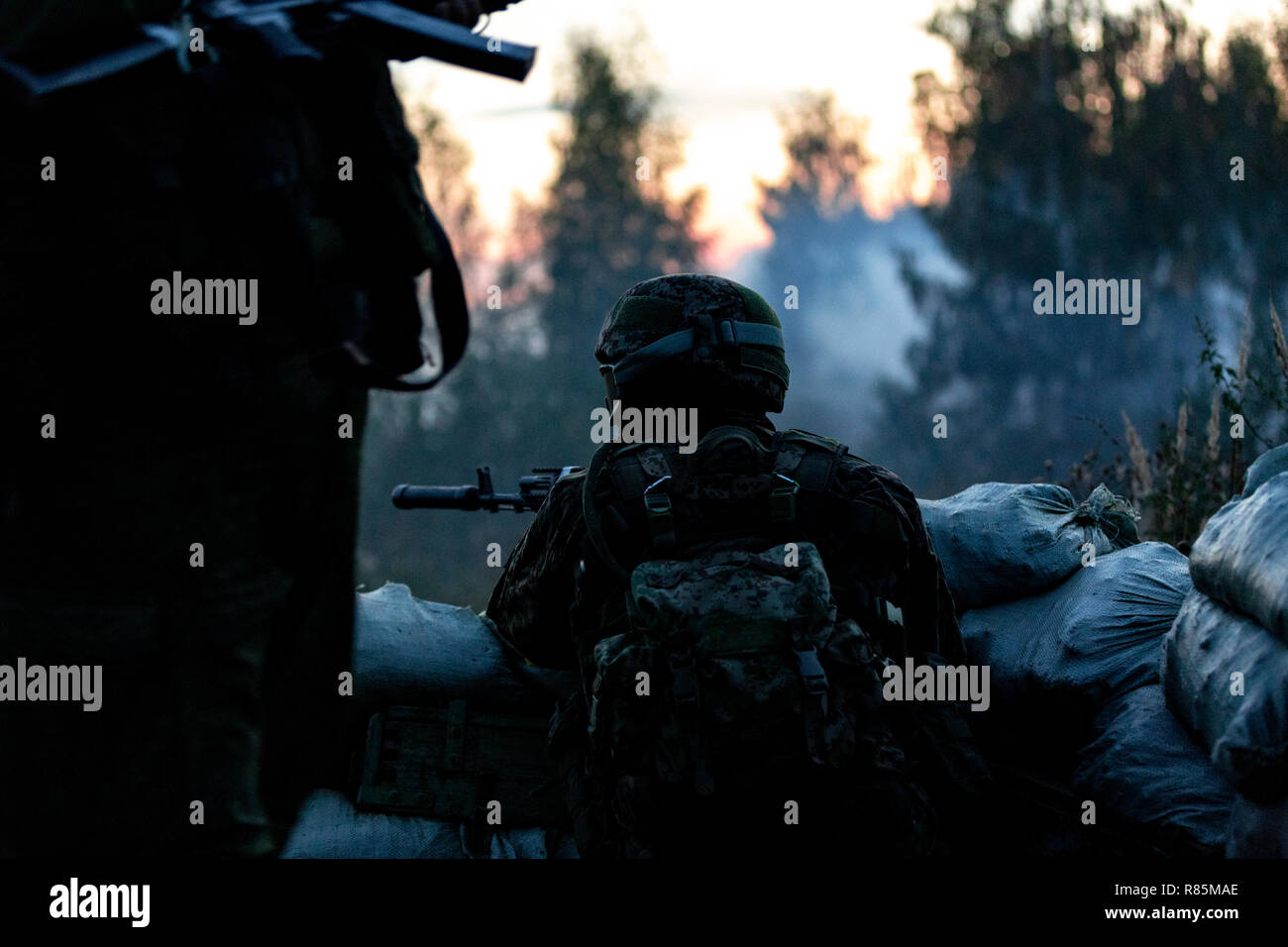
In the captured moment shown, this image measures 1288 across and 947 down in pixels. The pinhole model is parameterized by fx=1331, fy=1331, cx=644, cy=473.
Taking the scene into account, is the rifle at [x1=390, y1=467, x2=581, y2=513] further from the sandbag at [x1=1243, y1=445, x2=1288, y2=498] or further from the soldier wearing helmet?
the sandbag at [x1=1243, y1=445, x2=1288, y2=498]

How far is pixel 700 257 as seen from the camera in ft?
94.4

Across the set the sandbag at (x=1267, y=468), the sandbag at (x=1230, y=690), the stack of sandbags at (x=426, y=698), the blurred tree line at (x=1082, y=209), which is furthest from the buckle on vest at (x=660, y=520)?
the blurred tree line at (x=1082, y=209)

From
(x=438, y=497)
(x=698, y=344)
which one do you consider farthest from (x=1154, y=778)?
(x=438, y=497)

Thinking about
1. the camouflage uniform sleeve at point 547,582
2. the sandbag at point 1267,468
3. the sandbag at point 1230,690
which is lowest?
the sandbag at point 1230,690

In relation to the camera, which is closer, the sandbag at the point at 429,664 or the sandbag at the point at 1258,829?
the sandbag at the point at 1258,829

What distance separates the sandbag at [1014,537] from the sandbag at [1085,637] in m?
0.07

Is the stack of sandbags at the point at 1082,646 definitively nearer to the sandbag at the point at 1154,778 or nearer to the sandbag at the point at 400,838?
the sandbag at the point at 1154,778

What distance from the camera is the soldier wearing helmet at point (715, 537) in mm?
2828

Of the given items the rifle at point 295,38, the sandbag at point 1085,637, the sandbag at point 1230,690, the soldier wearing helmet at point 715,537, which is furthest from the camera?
the sandbag at point 1085,637

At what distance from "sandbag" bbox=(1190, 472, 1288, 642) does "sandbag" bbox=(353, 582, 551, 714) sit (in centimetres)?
177

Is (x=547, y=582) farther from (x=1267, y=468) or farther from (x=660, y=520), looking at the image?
(x=1267, y=468)

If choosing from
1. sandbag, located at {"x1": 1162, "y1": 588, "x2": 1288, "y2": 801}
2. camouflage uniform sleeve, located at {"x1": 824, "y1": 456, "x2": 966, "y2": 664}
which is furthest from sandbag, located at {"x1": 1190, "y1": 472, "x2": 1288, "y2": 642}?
camouflage uniform sleeve, located at {"x1": 824, "y1": 456, "x2": 966, "y2": 664}
